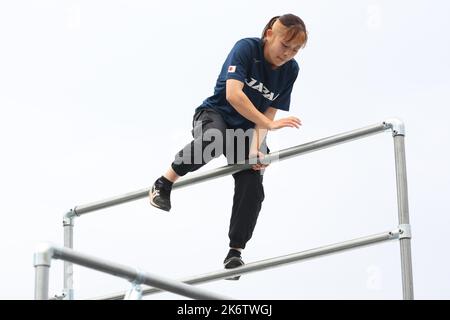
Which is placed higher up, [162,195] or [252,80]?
[252,80]

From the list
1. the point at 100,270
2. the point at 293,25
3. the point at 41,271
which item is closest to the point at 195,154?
the point at 293,25

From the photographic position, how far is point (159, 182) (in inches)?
197

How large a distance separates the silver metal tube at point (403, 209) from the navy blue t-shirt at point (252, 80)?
89 cm

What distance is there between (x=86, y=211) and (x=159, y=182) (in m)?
0.64

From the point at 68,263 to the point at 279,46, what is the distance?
59.3 inches

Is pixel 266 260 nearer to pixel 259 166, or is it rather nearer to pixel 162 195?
pixel 259 166

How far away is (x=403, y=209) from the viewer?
14.4ft

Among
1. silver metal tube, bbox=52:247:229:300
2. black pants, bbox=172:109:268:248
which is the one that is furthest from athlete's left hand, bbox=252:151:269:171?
silver metal tube, bbox=52:247:229:300

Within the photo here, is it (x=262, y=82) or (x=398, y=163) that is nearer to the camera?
(x=398, y=163)

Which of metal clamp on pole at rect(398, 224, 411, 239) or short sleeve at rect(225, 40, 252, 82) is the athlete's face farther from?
metal clamp on pole at rect(398, 224, 411, 239)

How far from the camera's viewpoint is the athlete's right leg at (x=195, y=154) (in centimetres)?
492
